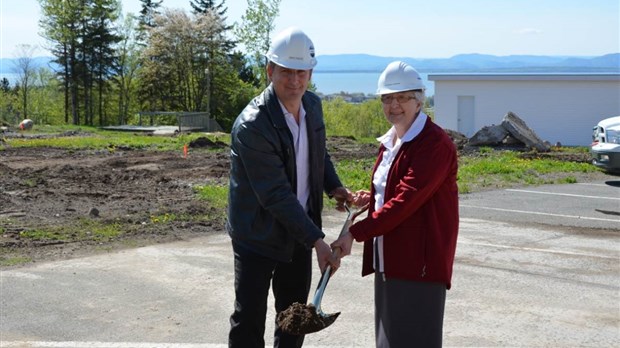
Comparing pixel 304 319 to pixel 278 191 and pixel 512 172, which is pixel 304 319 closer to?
pixel 278 191

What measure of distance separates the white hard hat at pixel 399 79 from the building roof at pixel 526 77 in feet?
108

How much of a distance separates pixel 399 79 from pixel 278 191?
81 cm

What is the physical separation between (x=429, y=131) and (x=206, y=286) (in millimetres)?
4065

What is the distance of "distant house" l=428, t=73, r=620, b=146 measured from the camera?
3541 centimetres

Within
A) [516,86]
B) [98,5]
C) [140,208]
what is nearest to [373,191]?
[140,208]

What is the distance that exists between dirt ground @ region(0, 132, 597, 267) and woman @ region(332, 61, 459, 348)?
5.70m

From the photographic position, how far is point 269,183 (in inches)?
166

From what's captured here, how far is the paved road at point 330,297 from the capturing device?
613cm

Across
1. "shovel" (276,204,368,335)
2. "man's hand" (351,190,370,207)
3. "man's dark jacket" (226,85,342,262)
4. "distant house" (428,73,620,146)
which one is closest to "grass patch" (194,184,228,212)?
"man's hand" (351,190,370,207)

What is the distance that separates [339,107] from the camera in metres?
80.2

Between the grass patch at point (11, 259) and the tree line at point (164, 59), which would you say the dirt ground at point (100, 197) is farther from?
the tree line at point (164, 59)

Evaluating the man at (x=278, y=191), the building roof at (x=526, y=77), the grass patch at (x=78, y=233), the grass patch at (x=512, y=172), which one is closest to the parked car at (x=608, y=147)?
the grass patch at (x=512, y=172)

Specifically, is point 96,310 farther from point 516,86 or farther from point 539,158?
point 516,86

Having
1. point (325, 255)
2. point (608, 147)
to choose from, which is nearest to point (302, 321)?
point (325, 255)
